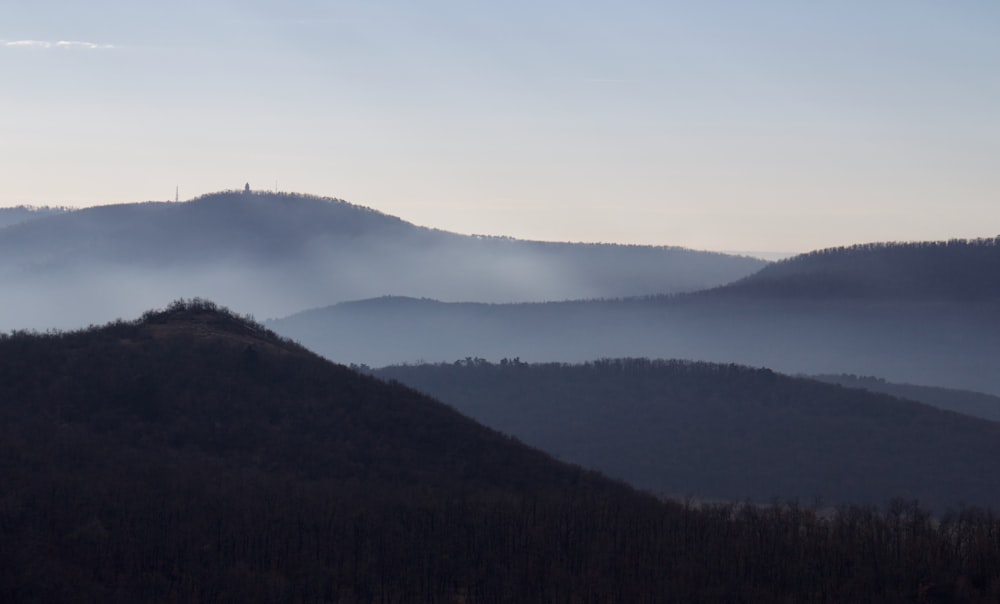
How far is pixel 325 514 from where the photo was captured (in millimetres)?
38406

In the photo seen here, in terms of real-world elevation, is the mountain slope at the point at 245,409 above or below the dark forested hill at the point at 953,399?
above

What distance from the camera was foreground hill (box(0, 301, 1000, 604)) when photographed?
3212 cm

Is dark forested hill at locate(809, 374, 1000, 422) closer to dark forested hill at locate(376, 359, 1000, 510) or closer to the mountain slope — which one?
dark forested hill at locate(376, 359, 1000, 510)

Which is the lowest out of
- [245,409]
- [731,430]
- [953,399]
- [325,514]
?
[731,430]

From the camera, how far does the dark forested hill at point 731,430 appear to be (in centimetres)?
12031

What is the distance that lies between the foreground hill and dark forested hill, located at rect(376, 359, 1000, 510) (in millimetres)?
66097

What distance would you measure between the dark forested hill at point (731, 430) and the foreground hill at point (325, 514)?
6610 centimetres

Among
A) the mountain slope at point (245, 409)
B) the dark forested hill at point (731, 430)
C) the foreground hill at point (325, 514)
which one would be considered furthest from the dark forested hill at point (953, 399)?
the foreground hill at point (325, 514)

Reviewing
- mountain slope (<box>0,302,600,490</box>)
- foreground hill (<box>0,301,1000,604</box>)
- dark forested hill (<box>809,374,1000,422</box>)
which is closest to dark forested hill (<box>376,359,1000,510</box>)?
dark forested hill (<box>809,374,1000,422</box>)

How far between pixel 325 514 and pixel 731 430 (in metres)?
104

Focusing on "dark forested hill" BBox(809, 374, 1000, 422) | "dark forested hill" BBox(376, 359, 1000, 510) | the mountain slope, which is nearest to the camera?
the mountain slope

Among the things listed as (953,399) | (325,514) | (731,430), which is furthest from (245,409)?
(953,399)

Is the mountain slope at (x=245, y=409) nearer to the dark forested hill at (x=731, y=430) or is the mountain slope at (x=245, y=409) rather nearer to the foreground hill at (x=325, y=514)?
the foreground hill at (x=325, y=514)

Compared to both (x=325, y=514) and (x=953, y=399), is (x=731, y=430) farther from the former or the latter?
(x=325, y=514)
